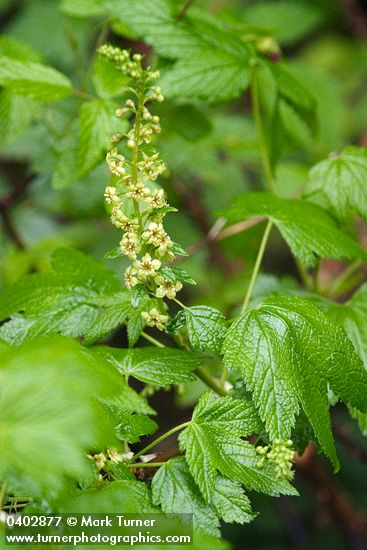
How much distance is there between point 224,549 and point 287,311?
52cm

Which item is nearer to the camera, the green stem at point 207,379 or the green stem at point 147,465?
the green stem at point 147,465

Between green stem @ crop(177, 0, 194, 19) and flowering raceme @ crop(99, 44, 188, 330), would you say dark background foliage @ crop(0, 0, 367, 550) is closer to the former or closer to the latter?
green stem @ crop(177, 0, 194, 19)

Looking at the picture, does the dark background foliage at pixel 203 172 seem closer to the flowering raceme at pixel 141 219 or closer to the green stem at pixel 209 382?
the flowering raceme at pixel 141 219

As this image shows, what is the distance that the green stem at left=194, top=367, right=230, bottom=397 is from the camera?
1502 mm

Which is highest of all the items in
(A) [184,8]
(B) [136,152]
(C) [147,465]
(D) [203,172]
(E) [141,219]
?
(A) [184,8]

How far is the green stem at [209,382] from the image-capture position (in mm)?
1502

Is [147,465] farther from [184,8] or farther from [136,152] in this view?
[184,8]

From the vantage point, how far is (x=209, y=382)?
152 cm

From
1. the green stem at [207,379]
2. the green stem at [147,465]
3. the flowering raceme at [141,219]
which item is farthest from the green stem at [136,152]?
the green stem at [147,465]

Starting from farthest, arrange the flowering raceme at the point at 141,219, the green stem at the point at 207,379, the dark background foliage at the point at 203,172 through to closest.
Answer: the dark background foliage at the point at 203,172, the green stem at the point at 207,379, the flowering raceme at the point at 141,219

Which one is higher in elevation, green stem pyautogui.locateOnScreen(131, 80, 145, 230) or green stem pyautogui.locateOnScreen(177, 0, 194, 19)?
green stem pyautogui.locateOnScreen(177, 0, 194, 19)

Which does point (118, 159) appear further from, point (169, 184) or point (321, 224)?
point (169, 184)

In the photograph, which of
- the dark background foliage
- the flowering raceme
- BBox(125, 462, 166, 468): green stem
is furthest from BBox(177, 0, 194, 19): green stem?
BBox(125, 462, 166, 468): green stem

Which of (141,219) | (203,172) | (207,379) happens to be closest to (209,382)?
(207,379)
